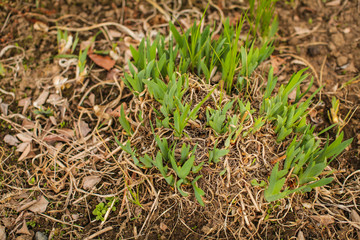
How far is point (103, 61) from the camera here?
6.78 feet

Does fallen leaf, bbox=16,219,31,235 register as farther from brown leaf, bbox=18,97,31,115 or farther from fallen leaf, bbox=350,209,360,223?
fallen leaf, bbox=350,209,360,223

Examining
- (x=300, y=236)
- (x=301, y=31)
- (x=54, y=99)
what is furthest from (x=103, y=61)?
(x=300, y=236)

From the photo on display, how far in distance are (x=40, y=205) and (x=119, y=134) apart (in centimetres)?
57

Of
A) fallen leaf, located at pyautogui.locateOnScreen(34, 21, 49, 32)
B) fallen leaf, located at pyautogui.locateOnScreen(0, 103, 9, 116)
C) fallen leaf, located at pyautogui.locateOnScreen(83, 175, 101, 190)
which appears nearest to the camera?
fallen leaf, located at pyautogui.locateOnScreen(83, 175, 101, 190)

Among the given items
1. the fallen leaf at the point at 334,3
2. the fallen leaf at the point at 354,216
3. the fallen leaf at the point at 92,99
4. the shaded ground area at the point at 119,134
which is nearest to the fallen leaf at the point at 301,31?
the shaded ground area at the point at 119,134

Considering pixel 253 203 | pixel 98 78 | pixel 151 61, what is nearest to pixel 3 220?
pixel 98 78

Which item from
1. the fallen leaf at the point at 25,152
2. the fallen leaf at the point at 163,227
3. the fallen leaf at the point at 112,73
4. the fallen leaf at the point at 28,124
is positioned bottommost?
the fallen leaf at the point at 163,227

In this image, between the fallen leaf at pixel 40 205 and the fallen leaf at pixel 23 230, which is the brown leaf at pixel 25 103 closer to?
the fallen leaf at pixel 40 205

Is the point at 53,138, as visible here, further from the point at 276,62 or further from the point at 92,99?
the point at 276,62

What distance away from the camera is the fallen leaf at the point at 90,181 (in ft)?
5.39

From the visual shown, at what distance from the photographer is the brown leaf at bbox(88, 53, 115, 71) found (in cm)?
204

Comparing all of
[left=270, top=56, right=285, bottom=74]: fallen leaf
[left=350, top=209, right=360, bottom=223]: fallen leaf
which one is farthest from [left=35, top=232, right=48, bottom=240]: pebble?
[left=270, top=56, right=285, bottom=74]: fallen leaf

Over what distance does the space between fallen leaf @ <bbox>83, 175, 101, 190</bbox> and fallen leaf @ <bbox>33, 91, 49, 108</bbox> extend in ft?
Result: 2.07

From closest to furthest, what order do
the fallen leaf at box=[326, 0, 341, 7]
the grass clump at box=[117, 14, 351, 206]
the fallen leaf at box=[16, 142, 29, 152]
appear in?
the grass clump at box=[117, 14, 351, 206] → the fallen leaf at box=[16, 142, 29, 152] → the fallen leaf at box=[326, 0, 341, 7]
